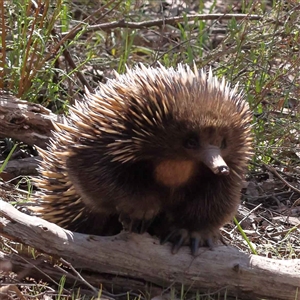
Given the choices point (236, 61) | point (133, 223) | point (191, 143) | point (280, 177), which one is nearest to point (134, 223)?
point (133, 223)

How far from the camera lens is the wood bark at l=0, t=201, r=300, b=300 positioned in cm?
327

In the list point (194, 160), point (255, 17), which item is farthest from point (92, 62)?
point (194, 160)

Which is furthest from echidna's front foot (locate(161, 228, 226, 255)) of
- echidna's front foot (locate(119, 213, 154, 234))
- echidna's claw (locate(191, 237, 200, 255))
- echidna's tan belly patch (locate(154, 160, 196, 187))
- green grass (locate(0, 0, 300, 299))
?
green grass (locate(0, 0, 300, 299))

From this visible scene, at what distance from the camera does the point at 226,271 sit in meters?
3.33

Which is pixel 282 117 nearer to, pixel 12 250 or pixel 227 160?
pixel 227 160

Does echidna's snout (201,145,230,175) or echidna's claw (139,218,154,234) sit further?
echidna's claw (139,218,154,234)

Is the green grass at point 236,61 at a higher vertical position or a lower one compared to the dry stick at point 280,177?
higher

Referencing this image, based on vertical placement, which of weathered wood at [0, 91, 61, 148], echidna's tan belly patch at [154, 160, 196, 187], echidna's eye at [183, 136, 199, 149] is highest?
weathered wood at [0, 91, 61, 148]

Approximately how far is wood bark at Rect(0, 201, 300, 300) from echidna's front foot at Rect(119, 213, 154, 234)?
0.09 meters

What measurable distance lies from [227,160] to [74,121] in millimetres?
777

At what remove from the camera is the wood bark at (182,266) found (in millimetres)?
3271

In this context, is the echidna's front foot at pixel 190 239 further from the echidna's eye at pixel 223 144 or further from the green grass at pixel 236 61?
the green grass at pixel 236 61

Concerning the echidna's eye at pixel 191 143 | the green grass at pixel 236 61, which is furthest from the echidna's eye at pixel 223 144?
the green grass at pixel 236 61

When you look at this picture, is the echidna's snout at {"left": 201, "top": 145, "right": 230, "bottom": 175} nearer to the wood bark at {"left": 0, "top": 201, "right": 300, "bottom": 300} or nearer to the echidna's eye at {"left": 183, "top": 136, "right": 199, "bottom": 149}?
the echidna's eye at {"left": 183, "top": 136, "right": 199, "bottom": 149}
